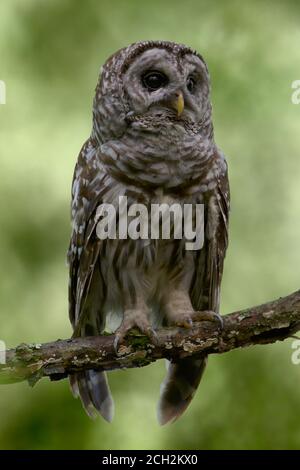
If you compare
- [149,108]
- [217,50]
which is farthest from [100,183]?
[217,50]

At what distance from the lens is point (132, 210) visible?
3.37 m

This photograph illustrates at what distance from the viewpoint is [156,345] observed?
3.22 meters

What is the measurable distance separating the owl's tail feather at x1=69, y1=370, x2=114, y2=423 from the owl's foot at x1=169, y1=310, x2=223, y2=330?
501mm

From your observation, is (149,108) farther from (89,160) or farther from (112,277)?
(112,277)

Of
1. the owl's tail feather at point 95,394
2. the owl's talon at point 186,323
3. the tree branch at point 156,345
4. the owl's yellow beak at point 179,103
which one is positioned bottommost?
the owl's tail feather at point 95,394

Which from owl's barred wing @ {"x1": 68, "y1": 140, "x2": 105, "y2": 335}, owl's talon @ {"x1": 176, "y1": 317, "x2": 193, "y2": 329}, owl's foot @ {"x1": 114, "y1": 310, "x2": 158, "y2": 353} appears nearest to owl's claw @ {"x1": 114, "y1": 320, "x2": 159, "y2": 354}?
owl's foot @ {"x1": 114, "y1": 310, "x2": 158, "y2": 353}

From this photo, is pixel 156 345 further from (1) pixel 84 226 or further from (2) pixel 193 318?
(1) pixel 84 226

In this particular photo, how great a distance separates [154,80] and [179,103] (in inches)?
7.5

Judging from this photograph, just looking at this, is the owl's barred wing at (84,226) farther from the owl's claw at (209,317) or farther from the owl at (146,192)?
the owl's claw at (209,317)

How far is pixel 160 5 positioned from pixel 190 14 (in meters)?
0.21

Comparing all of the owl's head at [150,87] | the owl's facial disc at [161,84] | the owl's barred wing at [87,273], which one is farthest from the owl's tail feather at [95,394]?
the owl's facial disc at [161,84]

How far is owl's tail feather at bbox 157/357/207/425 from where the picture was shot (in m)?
3.75

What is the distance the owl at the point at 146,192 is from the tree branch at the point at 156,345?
0.20 feet

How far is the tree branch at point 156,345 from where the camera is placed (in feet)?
10.1
